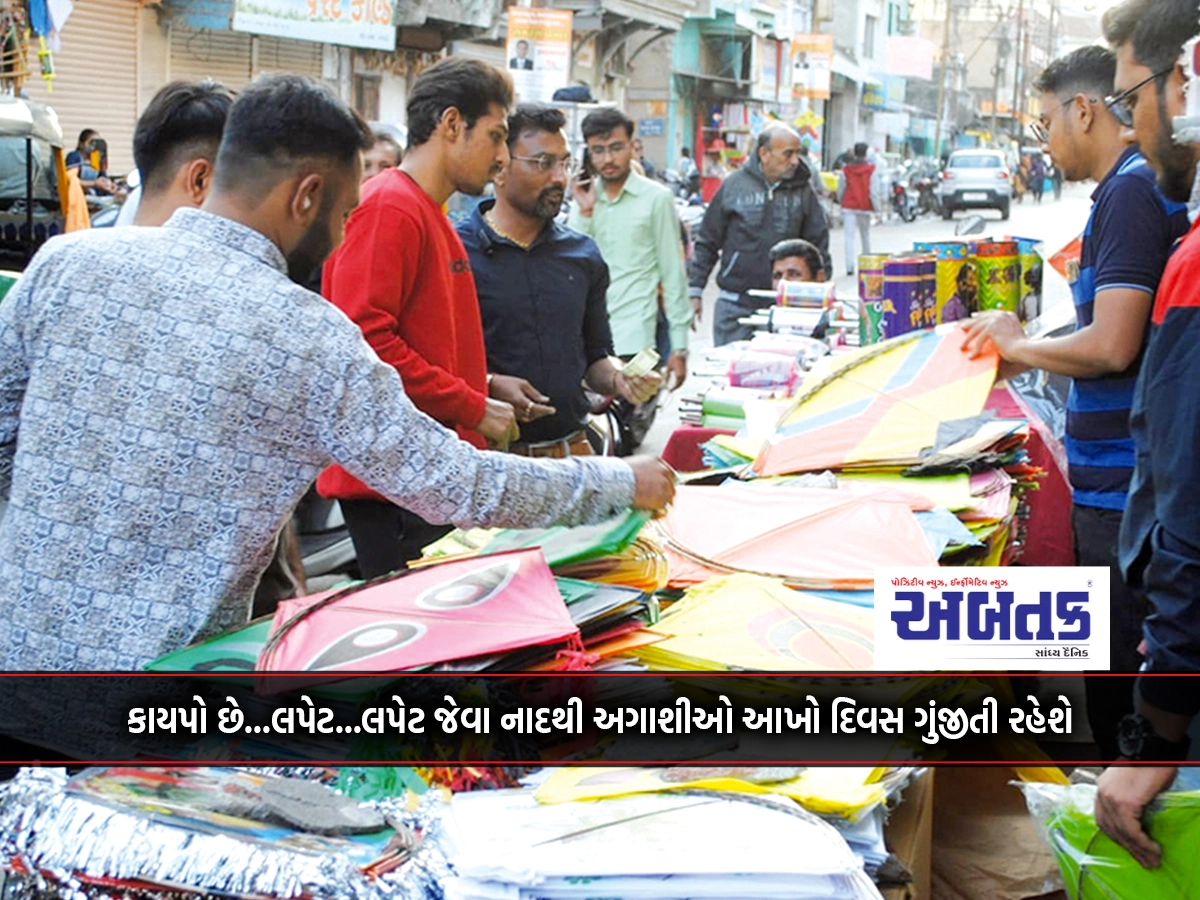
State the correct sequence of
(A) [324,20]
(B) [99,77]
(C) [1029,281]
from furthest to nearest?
(A) [324,20] < (B) [99,77] < (C) [1029,281]

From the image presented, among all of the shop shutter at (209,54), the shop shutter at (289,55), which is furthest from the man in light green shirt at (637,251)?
the shop shutter at (289,55)

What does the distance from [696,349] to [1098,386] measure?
940 cm

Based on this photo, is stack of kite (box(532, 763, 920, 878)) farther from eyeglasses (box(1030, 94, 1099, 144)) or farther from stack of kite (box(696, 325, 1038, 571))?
eyeglasses (box(1030, 94, 1099, 144))

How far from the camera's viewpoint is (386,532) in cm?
327

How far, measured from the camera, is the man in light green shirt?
20.4 feet

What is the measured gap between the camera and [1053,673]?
2391 millimetres

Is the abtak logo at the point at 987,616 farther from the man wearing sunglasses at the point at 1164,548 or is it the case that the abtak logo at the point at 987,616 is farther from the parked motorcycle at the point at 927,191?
the parked motorcycle at the point at 927,191

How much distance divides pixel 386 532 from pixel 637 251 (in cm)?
327

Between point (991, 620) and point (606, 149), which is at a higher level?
point (606, 149)

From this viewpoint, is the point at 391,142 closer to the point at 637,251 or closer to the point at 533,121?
the point at 637,251

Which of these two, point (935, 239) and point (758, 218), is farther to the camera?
point (758, 218)

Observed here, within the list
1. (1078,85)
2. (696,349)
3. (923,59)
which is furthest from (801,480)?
(923,59)

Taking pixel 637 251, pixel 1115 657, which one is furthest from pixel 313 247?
pixel 637 251

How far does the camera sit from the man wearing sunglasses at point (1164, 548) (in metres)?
1.67
